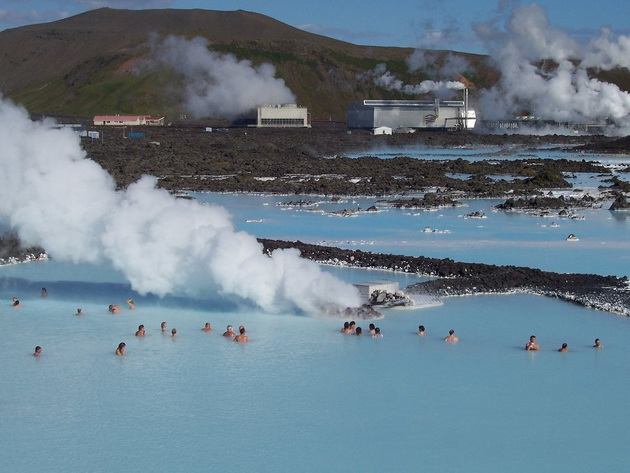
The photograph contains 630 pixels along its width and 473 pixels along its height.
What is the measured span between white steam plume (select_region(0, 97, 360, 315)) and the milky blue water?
1.75 feet

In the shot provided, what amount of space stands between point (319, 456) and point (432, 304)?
306 inches

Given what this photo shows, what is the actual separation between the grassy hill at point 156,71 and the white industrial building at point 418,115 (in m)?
39.2

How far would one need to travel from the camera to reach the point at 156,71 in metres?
144

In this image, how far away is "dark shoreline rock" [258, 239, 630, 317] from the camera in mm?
18906

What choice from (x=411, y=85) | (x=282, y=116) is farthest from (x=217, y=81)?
(x=411, y=85)

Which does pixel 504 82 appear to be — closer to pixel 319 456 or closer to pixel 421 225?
pixel 421 225

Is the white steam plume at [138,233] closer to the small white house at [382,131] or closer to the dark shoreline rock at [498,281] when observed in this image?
the dark shoreline rock at [498,281]

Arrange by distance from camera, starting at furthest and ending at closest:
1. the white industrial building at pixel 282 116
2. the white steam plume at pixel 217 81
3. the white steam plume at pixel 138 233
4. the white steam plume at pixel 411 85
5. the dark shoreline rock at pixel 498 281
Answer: the white steam plume at pixel 217 81, the white steam plume at pixel 411 85, the white industrial building at pixel 282 116, the dark shoreline rock at pixel 498 281, the white steam plume at pixel 138 233

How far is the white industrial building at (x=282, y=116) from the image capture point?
10800 centimetres

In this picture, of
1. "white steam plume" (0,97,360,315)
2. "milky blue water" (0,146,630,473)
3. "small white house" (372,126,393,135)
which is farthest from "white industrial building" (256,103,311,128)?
"milky blue water" (0,146,630,473)

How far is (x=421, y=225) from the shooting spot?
3075cm

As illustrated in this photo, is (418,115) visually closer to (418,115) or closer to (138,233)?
(418,115)

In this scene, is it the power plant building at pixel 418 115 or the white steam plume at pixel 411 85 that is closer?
the power plant building at pixel 418 115

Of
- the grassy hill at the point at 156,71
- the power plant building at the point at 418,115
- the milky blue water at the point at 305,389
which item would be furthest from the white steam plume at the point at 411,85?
the milky blue water at the point at 305,389
